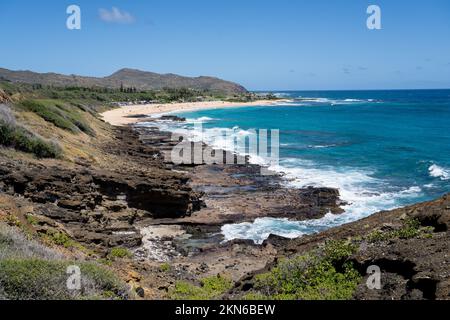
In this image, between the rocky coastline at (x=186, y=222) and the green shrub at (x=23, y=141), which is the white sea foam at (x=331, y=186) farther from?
the green shrub at (x=23, y=141)

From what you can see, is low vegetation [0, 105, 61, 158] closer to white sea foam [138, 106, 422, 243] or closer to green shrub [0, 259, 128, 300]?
white sea foam [138, 106, 422, 243]

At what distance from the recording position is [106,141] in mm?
38344

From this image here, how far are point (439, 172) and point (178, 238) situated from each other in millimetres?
22371

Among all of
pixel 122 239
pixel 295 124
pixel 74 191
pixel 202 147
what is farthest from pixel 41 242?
pixel 295 124

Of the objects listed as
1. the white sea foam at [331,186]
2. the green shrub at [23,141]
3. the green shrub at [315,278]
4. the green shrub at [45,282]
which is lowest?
the white sea foam at [331,186]

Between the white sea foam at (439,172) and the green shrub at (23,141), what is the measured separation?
25.1 m

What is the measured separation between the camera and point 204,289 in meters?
11.1

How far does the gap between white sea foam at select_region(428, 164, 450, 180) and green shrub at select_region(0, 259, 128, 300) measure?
27.8 metres

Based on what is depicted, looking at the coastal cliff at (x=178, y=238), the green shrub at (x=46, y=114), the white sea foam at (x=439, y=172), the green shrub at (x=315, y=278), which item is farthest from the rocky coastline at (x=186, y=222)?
the white sea foam at (x=439, y=172)

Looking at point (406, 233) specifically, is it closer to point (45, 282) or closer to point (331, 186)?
point (45, 282)

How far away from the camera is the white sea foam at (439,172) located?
30.5 metres

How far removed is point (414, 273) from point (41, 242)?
810 cm

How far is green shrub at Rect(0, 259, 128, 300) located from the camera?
7.06m

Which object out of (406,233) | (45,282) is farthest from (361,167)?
(45,282)
